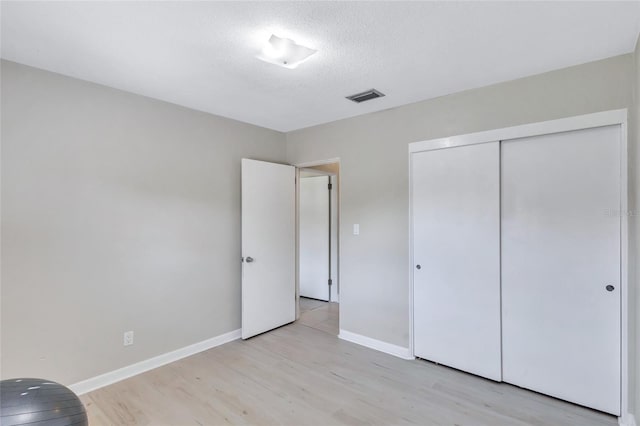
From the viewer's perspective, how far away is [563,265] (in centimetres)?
229

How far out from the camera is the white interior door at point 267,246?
352 centimetres

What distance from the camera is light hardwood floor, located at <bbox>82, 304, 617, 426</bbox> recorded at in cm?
213

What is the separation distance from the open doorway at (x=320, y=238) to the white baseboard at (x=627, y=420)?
128 inches

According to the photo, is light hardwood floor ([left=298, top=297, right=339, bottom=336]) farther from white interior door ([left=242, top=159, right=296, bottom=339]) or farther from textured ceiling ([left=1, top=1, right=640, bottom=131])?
textured ceiling ([left=1, top=1, right=640, bottom=131])

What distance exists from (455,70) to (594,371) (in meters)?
2.33

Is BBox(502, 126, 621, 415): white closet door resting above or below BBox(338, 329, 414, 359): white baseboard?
above

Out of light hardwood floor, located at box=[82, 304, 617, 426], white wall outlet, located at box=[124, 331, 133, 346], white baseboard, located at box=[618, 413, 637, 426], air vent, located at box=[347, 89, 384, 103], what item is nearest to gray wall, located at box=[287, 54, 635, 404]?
air vent, located at box=[347, 89, 384, 103]

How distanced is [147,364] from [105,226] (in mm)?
1283

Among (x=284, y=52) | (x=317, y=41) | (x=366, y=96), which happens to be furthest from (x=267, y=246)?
(x=317, y=41)

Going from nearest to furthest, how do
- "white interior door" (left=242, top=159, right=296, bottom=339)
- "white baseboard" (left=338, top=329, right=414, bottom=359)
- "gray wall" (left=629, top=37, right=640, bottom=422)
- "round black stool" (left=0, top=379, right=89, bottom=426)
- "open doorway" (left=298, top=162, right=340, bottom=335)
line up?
"round black stool" (left=0, top=379, right=89, bottom=426), "gray wall" (left=629, top=37, right=640, bottom=422), "white baseboard" (left=338, top=329, right=414, bottom=359), "white interior door" (left=242, top=159, right=296, bottom=339), "open doorway" (left=298, top=162, right=340, bottom=335)

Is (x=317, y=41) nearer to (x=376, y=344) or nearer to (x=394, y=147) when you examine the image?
(x=394, y=147)

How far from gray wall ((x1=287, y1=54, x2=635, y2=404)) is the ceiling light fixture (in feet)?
4.43

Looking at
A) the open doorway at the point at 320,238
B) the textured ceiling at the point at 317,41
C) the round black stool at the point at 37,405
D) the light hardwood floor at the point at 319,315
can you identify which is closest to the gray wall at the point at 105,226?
the textured ceiling at the point at 317,41

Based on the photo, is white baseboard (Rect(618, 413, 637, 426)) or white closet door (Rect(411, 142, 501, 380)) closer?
white baseboard (Rect(618, 413, 637, 426))
